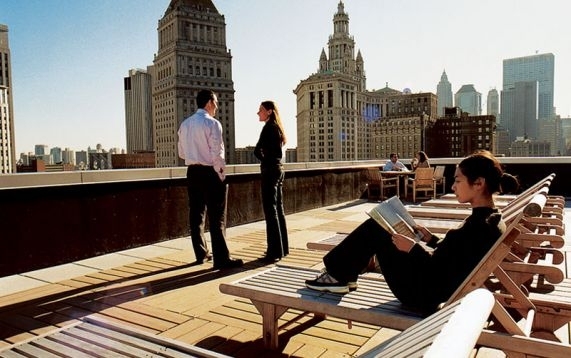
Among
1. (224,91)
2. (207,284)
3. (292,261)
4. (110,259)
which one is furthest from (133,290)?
(224,91)

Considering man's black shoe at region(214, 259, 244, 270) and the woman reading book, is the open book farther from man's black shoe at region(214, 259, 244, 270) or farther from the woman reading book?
man's black shoe at region(214, 259, 244, 270)

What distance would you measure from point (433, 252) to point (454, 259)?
0.52ft

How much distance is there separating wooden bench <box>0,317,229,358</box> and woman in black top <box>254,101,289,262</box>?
129 inches

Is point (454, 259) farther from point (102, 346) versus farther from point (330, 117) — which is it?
point (330, 117)

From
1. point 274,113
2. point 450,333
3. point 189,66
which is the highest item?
point 189,66

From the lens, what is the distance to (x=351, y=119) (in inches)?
5807

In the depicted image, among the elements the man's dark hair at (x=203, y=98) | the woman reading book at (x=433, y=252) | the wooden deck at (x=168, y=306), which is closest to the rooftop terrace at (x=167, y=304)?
the wooden deck at (x=168, y=306)

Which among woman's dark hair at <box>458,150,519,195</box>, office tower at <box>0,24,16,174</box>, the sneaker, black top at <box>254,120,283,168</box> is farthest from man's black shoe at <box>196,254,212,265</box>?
office tower at <box>0,24,16,174</box>

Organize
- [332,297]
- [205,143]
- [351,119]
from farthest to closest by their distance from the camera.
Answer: [351,119], [205,143], [332,297]

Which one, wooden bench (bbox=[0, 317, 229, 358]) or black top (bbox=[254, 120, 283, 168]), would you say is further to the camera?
black top (bbox=[254, 120, 283, 168])

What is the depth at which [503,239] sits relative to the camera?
2.10 m

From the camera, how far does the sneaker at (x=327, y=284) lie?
2.73 meters

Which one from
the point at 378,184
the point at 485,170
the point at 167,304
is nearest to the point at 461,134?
the point at 378,184

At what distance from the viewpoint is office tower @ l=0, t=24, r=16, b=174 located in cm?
12825
